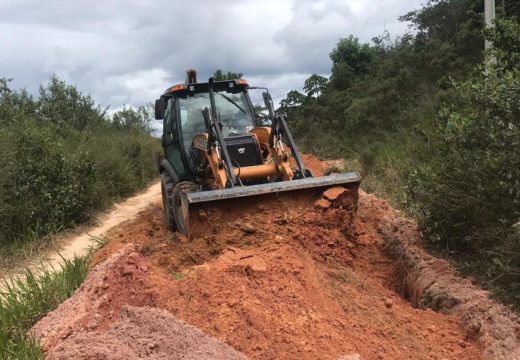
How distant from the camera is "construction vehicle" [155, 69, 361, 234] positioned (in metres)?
6.48

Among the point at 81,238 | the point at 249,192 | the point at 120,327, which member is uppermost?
the point at 249,192

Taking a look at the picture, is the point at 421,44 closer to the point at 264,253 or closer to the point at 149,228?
the point at 149,228

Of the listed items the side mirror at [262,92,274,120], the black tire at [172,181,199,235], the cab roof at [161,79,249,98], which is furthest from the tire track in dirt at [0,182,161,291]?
the side mirror at [262,92,274,120]

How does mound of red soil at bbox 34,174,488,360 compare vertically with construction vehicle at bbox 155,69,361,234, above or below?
below

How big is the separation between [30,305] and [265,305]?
231cm

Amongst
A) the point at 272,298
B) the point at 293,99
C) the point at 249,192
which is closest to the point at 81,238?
the point at 249,192

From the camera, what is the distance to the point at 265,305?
4242mm

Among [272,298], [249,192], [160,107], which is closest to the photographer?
[272,298]

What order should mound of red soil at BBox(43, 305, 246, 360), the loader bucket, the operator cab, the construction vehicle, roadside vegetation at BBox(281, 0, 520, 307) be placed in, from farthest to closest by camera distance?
1. the operator cab
2. the construction vehicle
3. the loader bucket
4. roadside vegetation at BBox(281, 0, 520, 307)
5. mound of red soil at BBox(43, 305, 246, 360)

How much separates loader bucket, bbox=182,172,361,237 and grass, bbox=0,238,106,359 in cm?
130

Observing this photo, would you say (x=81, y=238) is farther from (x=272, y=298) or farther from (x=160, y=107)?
(x=272, y=298)

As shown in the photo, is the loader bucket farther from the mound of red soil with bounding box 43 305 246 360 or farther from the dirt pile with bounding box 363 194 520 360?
the mound of red soil with bounding box 43 305 246 360

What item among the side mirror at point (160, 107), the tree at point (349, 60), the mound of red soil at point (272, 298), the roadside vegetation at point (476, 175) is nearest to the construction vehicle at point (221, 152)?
the side mirror at point (160, 107)

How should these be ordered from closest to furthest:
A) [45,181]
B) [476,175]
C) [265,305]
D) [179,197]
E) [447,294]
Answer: [265,305] < [447,294] < [476,175] < [179,197] < [45,181]
